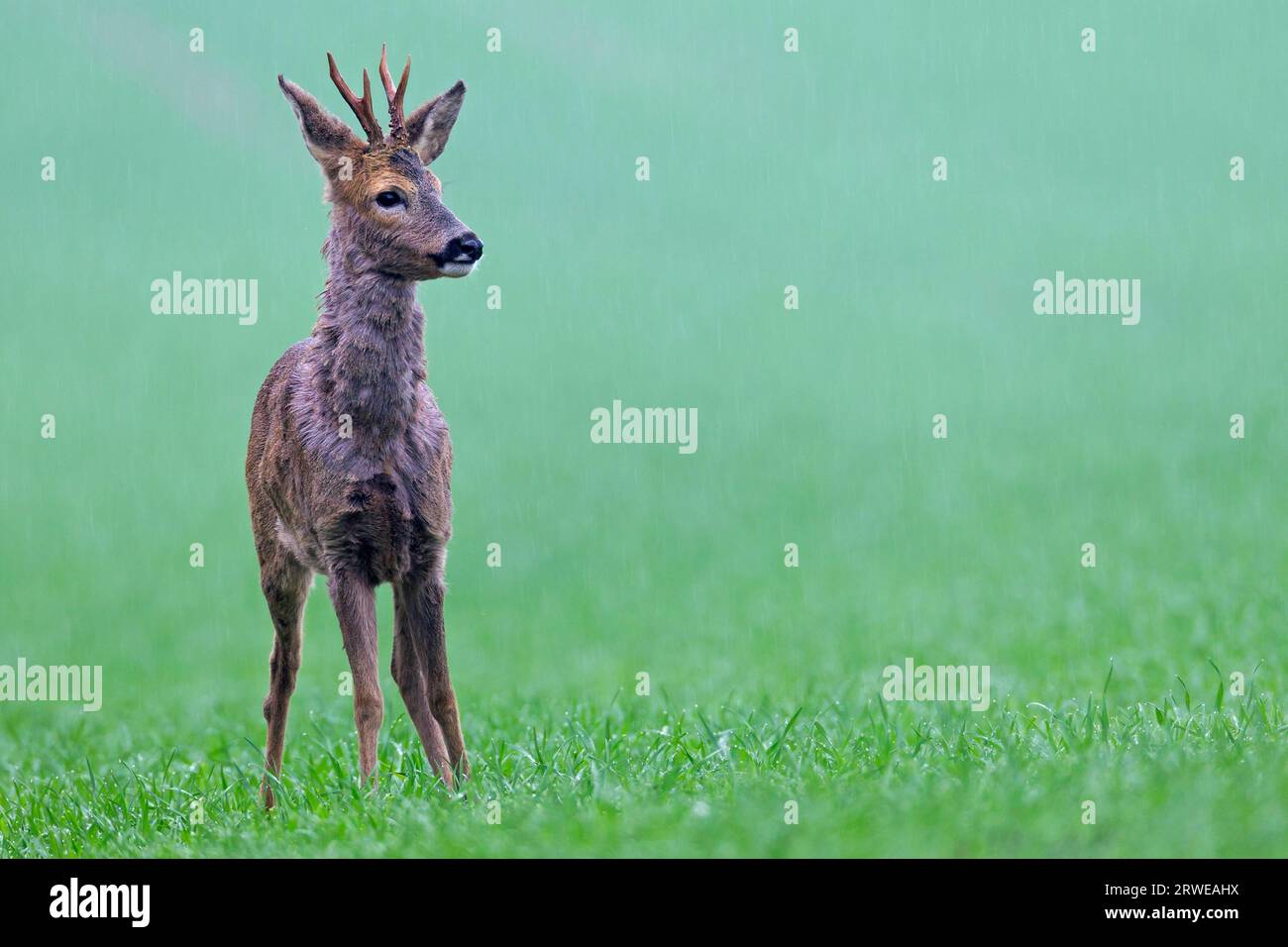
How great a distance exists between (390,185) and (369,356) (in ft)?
2.39

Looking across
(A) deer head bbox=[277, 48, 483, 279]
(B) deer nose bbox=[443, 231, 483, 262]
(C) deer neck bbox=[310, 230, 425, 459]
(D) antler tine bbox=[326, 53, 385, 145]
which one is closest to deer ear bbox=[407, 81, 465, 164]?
(A) deer head bbox=[277, 48, 483, 279]

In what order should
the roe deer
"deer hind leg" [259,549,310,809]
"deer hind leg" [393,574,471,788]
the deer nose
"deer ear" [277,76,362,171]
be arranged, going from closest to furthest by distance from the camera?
the deer nose < the roe deer < "deer ear" [277,76,362,171] < "deer hind leg" [393,574,471,788] < "deer hind leg" [259,549,310,809]

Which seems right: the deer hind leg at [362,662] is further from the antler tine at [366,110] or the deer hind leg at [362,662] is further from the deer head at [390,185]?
the antler tine at [366,110]

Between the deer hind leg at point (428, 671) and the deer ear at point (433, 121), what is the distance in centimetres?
190

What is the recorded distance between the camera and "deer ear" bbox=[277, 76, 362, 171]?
696 cm

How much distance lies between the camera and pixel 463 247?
6641 mm

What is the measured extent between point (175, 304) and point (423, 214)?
2629 millimetres

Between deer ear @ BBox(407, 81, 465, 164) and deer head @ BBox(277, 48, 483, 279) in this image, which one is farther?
deer ear @ BBox(407, 81, 465, 164)

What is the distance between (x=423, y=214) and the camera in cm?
677

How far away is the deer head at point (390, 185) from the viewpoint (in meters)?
6.73

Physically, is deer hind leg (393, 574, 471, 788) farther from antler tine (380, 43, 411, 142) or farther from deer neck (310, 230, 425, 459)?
antler tine (380, 43, 411, 142)

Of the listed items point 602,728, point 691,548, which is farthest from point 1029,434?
point 602,728
